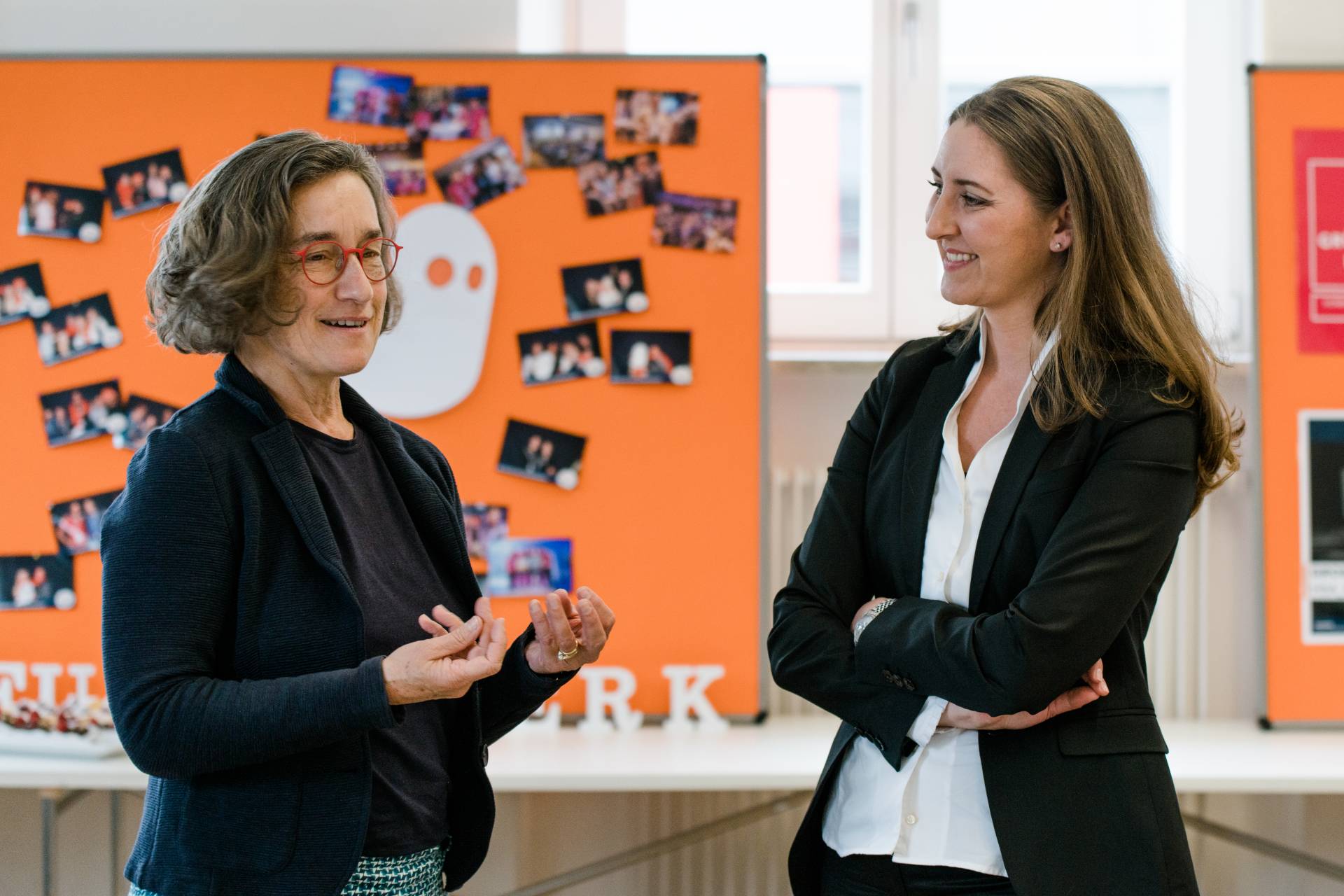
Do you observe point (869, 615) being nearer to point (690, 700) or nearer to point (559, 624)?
point (559, 624)

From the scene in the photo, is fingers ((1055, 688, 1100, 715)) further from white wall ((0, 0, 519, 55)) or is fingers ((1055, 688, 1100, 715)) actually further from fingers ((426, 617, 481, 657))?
white wall ((0, 0, 519, 55))

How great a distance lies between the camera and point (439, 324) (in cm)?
269

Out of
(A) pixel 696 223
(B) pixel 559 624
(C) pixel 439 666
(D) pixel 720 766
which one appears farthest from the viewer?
(A) pixel 696 223

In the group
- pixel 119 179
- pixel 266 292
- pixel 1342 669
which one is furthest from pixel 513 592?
pixel 1342 669

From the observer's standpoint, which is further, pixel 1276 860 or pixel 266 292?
pixel 1276 860

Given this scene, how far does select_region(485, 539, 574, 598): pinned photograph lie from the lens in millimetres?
2648

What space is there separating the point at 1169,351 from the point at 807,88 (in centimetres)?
178

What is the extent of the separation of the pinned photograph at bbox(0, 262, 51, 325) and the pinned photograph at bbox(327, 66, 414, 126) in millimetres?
739

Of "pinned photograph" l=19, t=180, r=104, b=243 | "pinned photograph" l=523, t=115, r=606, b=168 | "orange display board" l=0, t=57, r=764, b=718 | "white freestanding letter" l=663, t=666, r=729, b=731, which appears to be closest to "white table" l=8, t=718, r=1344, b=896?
"white freestanding letter" l=663, t=666, r=729, b=731

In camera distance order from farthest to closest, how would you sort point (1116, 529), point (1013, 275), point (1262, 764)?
point (1262, 764)
point (1013, 275)
point (1116, 529)

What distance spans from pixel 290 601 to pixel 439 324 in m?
1.54

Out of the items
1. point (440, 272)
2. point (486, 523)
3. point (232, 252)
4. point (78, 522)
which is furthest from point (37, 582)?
point (232, 252)

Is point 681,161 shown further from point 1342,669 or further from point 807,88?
point 1342,669

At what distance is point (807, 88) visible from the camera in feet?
9.84
